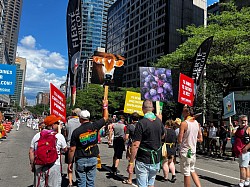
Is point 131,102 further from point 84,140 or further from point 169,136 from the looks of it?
point 84,140

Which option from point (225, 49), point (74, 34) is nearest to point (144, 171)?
point (74, 34)

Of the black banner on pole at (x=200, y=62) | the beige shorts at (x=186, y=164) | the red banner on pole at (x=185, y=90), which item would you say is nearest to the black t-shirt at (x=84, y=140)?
the beige shorts at (x=186, y=164)

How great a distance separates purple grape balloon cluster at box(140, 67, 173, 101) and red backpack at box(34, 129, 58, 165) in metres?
6.46

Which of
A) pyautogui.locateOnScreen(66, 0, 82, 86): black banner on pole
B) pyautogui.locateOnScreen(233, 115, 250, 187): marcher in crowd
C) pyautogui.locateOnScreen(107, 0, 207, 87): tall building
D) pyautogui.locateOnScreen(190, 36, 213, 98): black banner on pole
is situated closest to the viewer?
pyautogui.locateOnScreen(233, 115, 250, 187): marcher in crowd

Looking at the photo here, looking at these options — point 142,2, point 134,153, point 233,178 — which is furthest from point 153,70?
point 142,2

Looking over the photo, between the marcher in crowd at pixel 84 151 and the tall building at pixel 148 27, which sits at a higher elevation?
the tall building at pixel 148 27

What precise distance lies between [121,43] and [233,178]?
291 feet

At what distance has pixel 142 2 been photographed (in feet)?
267

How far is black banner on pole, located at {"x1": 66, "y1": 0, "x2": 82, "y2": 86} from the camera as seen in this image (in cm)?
1086

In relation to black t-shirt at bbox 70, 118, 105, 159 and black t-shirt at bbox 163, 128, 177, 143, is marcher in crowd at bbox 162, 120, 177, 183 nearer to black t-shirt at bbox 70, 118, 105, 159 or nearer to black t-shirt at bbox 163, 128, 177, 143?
black t-shirt at bbox 163, 128, 177, 143

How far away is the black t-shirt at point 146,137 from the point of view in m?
4.40

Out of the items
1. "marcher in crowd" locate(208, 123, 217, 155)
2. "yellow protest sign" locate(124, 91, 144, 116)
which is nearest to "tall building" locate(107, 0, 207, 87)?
"marcher in crowd" locate(208, 123, 217, 155)

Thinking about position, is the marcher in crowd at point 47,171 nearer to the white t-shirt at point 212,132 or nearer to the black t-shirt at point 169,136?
the black t-shirt at point 169,136

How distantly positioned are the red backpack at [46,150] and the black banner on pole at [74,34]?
6.35 m
